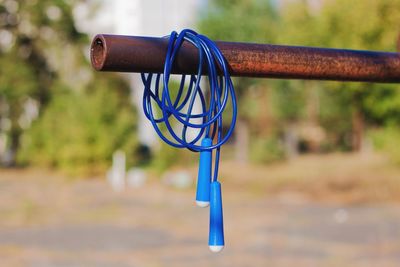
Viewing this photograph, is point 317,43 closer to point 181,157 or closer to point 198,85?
point 181,157

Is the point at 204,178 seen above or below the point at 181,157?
below

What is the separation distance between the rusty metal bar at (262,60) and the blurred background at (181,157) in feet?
19.7

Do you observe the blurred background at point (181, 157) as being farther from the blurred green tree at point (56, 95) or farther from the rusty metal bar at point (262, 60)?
the rusty metal bar at point (262, 60)

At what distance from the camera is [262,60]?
106cm

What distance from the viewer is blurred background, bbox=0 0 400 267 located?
8.21m

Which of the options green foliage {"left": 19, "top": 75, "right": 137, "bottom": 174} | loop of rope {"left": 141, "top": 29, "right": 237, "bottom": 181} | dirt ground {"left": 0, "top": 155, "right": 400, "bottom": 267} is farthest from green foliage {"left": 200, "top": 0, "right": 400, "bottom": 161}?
loop of rope {"left": 141, "top": 29, "right": 237, "bottom": 181}

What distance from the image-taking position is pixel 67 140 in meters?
16.3

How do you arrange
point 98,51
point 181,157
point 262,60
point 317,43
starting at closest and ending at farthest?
point 98,51 < point 262,60 < point 181,157 < point 317,43

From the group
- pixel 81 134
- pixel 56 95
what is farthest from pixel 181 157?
pixel 56 95

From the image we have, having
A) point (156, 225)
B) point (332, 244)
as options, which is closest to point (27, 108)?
point (156, 225)

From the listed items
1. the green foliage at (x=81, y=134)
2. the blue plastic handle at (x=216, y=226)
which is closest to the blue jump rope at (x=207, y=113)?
the blue plastic handle at (x=216, y=226)

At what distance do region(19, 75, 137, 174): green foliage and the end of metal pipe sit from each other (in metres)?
14.7

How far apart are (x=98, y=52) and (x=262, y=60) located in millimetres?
250

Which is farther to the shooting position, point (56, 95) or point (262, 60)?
point (56, 95)
